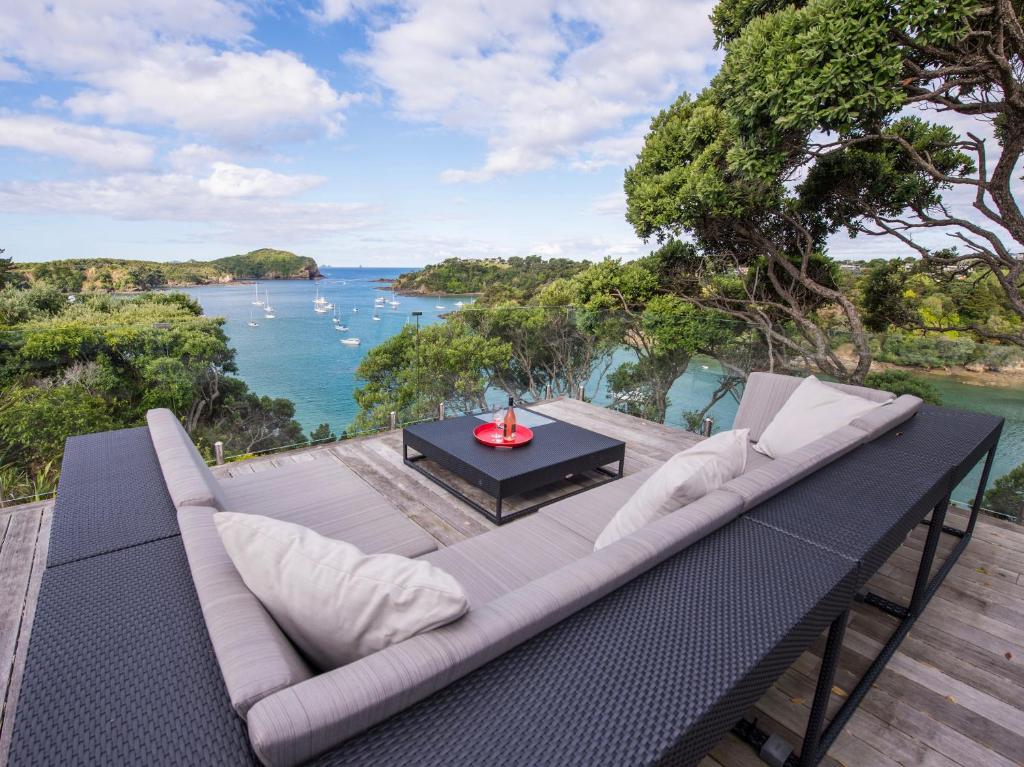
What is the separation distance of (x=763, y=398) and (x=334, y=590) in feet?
10.6

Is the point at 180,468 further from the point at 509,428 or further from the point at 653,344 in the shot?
the point at 653,344

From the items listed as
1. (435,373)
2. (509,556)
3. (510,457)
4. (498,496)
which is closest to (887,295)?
(435,373)

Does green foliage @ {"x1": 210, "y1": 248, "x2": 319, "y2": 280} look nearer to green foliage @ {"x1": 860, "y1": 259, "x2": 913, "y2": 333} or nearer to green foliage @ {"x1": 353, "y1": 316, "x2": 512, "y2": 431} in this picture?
green foliage @ {"x1": 353, "y1": 316, "x2": 512, "y2": 431}

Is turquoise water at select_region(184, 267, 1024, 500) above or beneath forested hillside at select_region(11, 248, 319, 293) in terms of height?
beneath

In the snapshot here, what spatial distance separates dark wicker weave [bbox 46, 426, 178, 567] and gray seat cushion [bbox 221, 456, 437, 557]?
0.90ft

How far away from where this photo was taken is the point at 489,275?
37.4 feet

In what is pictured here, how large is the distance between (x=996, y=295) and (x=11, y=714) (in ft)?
29.8

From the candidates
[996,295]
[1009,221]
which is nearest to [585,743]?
[1009,221]

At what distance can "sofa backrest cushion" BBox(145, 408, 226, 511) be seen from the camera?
4.69ft

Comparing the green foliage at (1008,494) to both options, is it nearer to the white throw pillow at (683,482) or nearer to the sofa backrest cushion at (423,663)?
the white throw pillow at (683,482)

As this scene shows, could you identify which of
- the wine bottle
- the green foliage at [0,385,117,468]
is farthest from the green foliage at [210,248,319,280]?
the wine bottle


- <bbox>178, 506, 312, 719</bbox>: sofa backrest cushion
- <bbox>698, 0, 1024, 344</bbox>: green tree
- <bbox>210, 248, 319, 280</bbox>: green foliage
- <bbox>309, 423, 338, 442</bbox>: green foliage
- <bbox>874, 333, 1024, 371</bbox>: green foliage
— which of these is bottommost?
<bbox>309, 423, 338, 442</bbox>: green foliage

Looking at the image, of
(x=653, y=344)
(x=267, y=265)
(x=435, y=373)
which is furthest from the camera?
(x=267, y=265)

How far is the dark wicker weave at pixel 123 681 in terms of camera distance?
666 millimetres
